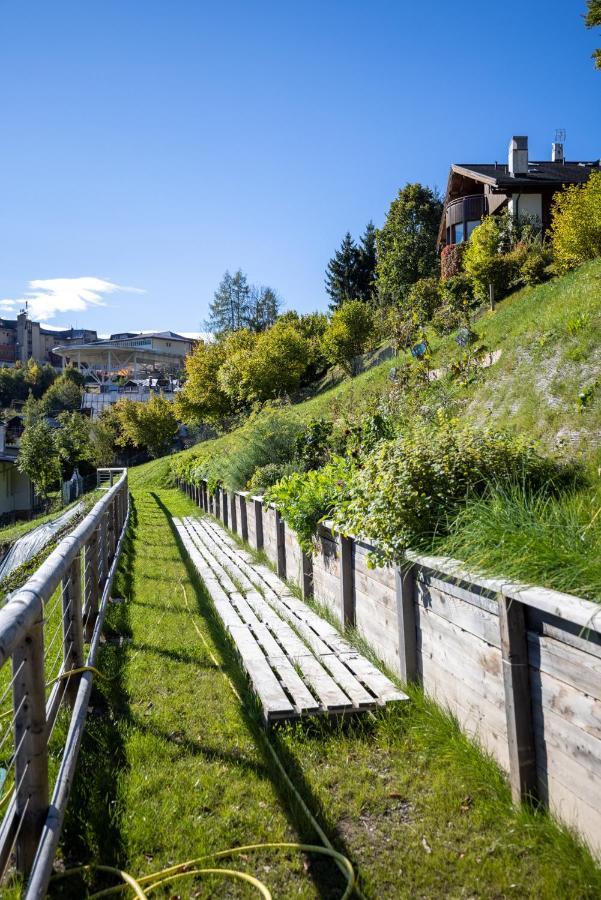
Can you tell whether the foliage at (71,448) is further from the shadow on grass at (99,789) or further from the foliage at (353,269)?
the shadow on grass at (99,789)

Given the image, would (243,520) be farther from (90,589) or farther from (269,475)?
(90,589)

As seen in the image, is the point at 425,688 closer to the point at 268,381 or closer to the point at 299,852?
the point at 299,852

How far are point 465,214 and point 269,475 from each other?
3018cm

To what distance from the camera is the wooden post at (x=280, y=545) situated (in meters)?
7.25

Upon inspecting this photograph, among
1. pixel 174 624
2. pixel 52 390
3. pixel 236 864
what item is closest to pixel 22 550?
pixel 174 624

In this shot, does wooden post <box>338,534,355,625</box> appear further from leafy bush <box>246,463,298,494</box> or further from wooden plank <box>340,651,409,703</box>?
leafy bush <box>246,463,298,494</box>

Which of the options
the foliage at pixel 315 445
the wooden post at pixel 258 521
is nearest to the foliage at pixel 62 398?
the foliage at pixel 315 445

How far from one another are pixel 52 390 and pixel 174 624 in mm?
91542

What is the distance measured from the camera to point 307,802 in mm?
2975

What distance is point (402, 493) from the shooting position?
411 cm

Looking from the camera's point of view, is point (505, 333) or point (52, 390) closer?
point (505, 333)

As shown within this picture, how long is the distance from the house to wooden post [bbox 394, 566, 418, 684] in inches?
1177

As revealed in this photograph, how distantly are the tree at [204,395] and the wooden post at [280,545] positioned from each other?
32.8 m

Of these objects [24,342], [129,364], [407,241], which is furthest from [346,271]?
[24,342]
